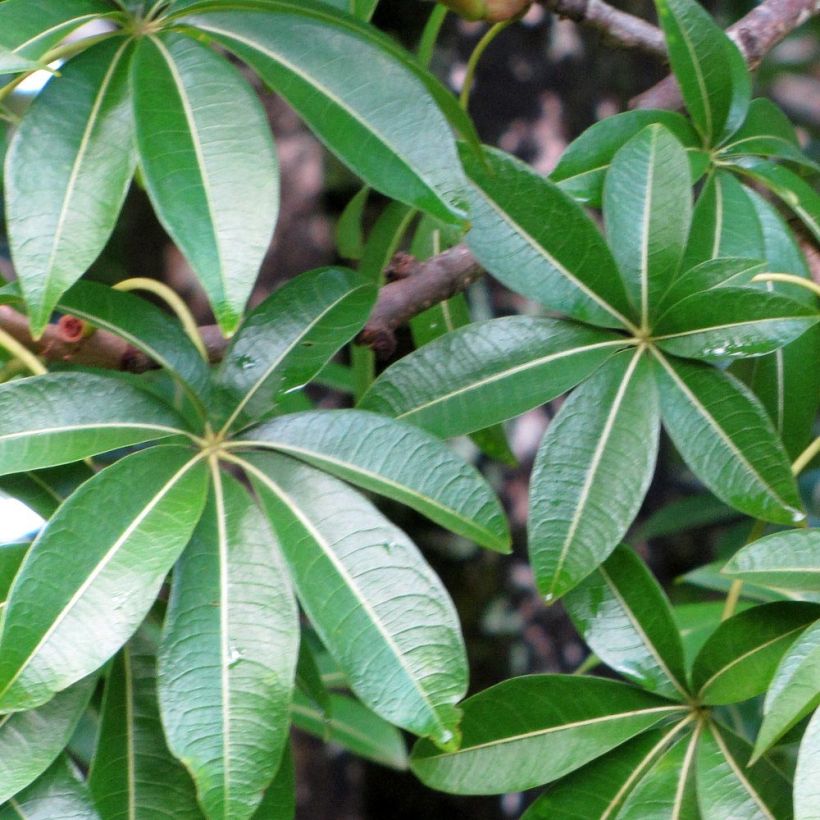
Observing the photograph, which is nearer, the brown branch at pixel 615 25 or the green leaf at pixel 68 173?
the green leaf at pixel 68 173

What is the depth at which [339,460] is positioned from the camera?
1.60 ft

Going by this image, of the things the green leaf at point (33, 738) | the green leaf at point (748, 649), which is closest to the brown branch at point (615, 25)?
the green leaf at point (748, 649)

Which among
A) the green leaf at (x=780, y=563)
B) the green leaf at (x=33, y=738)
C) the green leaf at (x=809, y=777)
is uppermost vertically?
the green leaf at (x=780, y=563)

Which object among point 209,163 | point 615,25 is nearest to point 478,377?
point 209,163

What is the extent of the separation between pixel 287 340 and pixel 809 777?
0.33 m

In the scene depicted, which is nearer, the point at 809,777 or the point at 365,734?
the point at 809,777

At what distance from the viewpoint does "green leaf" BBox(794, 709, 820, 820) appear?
1.39ft

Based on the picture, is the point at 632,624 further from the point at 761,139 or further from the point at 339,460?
the point at 761,139

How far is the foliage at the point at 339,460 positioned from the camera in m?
0.44

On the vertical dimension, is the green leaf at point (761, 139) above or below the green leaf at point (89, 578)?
above

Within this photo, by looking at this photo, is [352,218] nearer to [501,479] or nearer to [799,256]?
[799,256]

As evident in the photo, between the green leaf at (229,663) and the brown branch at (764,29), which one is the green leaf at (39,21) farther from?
the brown branch at (764,29)

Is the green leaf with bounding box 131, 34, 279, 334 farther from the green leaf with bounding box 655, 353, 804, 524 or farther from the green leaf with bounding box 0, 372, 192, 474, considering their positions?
the green leaf with bounding box 655, 353, 804, 524

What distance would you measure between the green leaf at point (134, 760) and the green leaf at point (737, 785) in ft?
0.84
